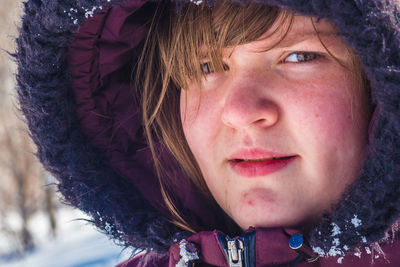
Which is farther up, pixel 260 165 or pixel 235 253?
pixel 260 165

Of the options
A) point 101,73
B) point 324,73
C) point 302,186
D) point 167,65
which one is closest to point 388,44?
point 324,73

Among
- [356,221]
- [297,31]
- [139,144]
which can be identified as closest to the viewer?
[356,221]

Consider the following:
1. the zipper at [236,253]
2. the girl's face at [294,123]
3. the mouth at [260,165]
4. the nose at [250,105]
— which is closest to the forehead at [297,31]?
the girl's face at [294,123]

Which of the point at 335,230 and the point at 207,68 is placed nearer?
the point at 335,230

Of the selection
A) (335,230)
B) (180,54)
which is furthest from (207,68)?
(335,230)

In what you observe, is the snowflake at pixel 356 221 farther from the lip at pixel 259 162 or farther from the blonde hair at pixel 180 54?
the blonde hair at pixel 180 54

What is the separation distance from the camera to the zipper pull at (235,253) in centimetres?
135

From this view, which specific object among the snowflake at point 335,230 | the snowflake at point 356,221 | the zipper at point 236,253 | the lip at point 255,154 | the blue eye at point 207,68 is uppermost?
the blue eye at point 207,68

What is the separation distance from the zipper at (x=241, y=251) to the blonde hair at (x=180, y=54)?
0.32 metres

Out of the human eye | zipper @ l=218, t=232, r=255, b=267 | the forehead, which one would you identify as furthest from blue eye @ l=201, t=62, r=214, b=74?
zipper @ l=218, t=232, r=255, b=267

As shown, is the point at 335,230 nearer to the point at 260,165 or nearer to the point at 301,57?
the point at 260,165

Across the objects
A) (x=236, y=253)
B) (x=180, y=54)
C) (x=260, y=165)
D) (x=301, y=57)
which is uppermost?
(x=180, y=54)

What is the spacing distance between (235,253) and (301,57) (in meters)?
0.66

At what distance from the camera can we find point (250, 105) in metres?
1.29
